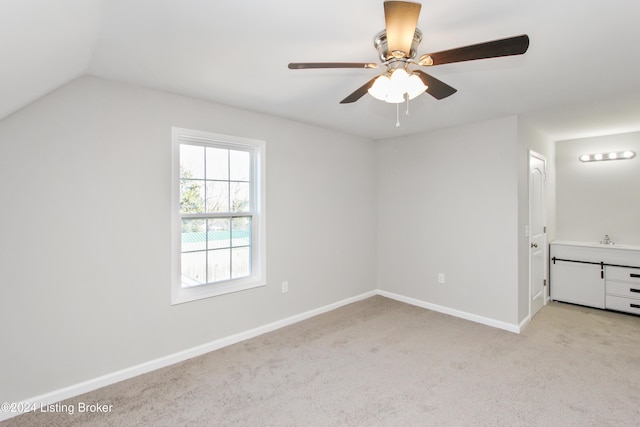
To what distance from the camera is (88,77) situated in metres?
2.34

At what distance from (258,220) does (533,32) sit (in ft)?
8.85

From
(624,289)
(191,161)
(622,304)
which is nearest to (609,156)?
(624,289)

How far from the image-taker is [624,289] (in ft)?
12.7

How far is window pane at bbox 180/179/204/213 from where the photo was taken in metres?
2.88

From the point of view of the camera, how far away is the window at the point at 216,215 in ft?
9.35

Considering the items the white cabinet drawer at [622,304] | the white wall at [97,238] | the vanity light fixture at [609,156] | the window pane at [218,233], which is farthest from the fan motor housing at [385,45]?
the white cabinet drawer at [622,304]

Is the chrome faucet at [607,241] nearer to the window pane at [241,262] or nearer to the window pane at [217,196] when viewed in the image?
the window pane at [241,262]

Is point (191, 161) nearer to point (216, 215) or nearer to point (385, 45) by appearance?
point (216, 215)

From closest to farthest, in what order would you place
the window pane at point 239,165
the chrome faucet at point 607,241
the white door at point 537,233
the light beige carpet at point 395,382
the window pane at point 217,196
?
the light beige carpet at point 395,382 < the window pane at point 217,196 < the window pane at point 239,165 < the white door at point 537,233 < the chrome faucet at point 607,241

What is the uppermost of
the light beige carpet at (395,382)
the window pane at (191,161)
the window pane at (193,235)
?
the window pane at (191,161)

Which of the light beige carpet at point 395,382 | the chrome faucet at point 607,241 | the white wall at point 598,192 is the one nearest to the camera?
the light beige carpet at point 395,382

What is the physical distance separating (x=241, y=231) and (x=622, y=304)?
474 centimetres

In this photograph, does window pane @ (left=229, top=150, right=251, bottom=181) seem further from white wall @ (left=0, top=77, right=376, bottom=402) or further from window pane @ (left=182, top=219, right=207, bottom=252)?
window pane @ (left=182, top=219, right=207, bottom=252)

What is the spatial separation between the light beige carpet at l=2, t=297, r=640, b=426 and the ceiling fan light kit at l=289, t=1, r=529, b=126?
207cm
